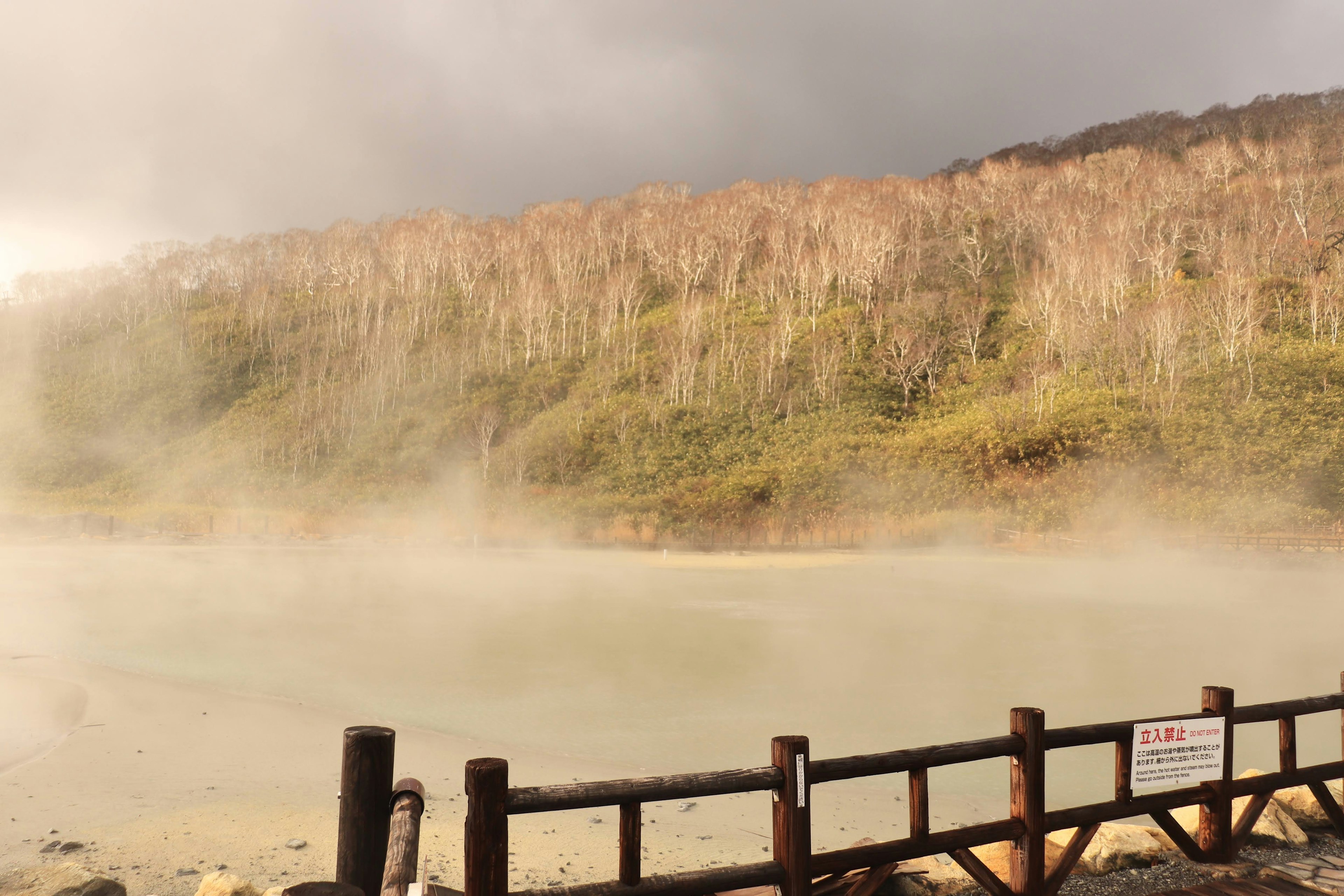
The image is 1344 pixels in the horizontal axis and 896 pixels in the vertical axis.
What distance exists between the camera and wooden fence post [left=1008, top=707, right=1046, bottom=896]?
13.2 ft

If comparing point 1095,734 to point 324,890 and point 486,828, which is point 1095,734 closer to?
point 486,828

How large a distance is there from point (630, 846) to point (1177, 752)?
3.27 metres

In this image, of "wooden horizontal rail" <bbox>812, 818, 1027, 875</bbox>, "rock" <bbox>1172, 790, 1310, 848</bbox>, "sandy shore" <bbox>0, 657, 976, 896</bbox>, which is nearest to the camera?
"wooden horizontal rail" <bbox>812, 818, 1027, 875</bbox>

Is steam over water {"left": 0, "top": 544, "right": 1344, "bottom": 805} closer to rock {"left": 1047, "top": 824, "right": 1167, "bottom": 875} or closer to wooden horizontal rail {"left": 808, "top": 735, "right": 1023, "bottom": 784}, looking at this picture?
rock {"left": 1047, "top": 824, "right": 1167, "bottom": 875}

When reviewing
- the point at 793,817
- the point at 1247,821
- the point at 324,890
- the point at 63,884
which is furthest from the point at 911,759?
the point at 63,884

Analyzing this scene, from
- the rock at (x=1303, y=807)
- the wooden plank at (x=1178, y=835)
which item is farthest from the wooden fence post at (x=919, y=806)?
the rock at (x=1303, y=807)

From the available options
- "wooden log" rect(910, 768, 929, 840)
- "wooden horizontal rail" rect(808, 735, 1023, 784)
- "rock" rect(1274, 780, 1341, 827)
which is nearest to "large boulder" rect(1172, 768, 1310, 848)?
"rock" rect(1274, 780, 1341, 827)

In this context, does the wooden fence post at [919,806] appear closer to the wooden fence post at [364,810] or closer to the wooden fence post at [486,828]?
the wooden fence post at [486,828]

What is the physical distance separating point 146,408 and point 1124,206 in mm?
72290

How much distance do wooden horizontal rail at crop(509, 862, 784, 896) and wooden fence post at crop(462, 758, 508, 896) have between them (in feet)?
0.60

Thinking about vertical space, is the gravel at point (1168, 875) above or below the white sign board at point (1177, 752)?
below

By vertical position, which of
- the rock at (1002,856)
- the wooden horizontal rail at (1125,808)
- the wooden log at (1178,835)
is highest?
the wooden horizontal rail at (1125,808)

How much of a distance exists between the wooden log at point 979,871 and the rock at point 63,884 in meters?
4.88

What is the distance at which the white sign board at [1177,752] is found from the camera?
4461mm
